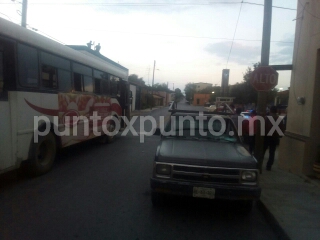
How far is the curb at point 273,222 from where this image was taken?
14.5 ft

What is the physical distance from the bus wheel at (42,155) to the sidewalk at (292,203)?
5.12m

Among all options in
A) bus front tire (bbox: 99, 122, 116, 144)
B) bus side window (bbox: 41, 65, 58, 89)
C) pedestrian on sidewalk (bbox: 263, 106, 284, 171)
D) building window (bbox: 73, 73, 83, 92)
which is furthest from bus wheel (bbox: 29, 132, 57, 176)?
pedestrian on sidewalk (bbox: 263, 106, 284, 171)

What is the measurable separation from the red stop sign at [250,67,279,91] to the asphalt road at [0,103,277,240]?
10.2ft

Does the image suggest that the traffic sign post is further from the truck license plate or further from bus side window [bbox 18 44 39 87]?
bus side window [bbox 18 44 39 87]

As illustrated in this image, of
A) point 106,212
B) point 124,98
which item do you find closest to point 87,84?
point 124,98

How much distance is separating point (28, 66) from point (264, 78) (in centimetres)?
558

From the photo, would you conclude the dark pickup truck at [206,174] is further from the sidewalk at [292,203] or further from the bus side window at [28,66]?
the bus side window at [28,66]

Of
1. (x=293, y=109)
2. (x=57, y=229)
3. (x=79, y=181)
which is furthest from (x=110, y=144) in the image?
(x=57, y=229)

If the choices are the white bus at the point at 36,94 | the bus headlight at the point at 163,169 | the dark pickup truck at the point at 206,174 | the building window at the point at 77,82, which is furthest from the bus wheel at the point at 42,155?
the bus headlight at the point at 163,169

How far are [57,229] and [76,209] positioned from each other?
2.73 ft

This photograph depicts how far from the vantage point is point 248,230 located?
4688 millimetres

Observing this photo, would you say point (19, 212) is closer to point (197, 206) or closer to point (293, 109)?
point (197, 206)

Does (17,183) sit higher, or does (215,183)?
(215,183)

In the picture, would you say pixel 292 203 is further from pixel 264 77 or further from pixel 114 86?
pixel 114 86
